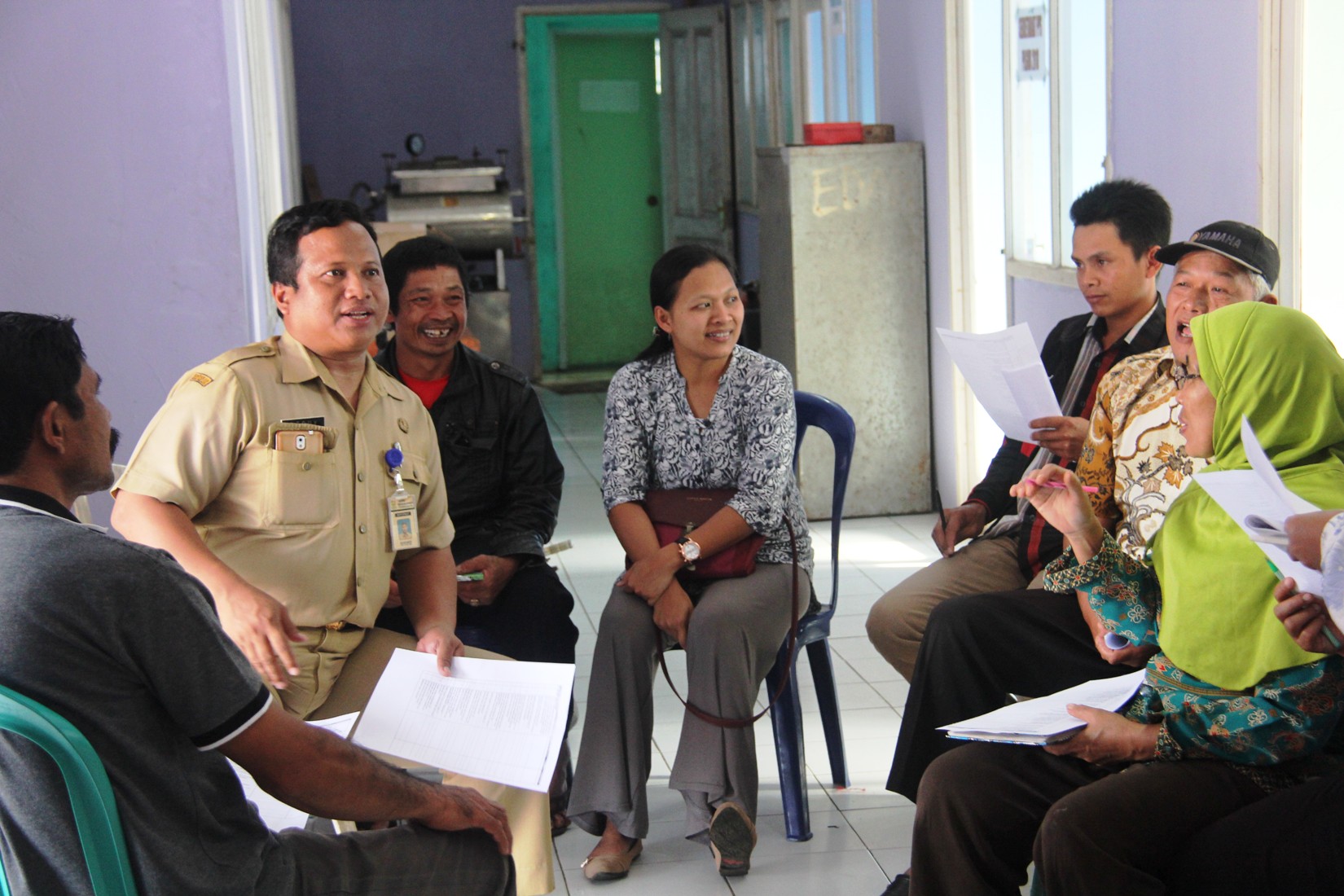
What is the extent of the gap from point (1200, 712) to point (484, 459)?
164 cm

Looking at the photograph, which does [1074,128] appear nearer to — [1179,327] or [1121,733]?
[1179,327]

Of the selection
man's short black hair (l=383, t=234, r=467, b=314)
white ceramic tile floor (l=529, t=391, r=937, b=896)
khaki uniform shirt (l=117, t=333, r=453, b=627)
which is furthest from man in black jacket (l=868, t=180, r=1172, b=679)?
man's short black hair (l=383, t=234, r=467, b=314)

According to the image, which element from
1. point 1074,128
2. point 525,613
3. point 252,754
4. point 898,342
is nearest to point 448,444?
point 525,613

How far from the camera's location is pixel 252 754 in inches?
55.4

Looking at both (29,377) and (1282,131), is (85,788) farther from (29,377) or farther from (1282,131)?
(1282,131)

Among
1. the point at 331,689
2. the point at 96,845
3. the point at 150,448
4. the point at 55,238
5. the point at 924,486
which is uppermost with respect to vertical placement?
the point at 55,238

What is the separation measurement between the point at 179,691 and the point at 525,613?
1432 mm

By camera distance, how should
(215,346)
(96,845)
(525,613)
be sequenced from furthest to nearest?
(215,346) < (525,613) < (96,845)

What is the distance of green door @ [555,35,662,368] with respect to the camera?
9633 millimetres

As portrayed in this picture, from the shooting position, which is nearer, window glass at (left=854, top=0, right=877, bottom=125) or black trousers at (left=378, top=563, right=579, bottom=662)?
black trousers at (left=378, top=563, right=579, bottom=662)

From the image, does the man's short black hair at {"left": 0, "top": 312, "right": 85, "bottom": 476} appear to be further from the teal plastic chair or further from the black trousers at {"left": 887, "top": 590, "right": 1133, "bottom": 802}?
the black trousers at {"left": 887, "top": 590, "right": 1133, "bottom": 802}

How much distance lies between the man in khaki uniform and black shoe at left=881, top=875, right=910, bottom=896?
0.66 meters

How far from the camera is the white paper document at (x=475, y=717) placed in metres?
1.68

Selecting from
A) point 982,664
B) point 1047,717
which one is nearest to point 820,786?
point 982,664
